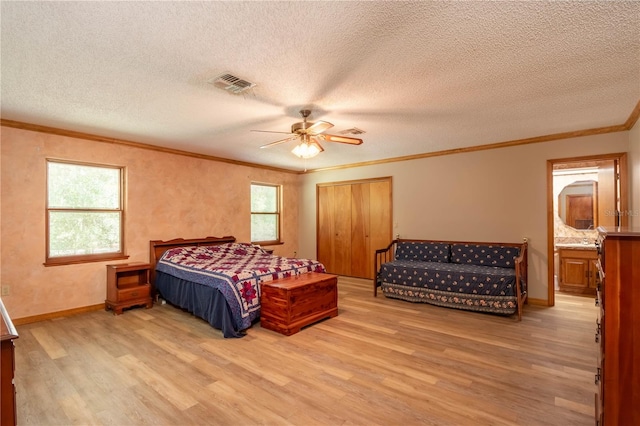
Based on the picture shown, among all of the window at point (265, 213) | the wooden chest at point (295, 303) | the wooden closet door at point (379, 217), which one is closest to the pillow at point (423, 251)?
the wooden closet door at point (379, 217)

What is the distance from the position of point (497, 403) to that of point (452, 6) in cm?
251

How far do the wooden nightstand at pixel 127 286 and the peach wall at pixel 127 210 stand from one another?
24 cm

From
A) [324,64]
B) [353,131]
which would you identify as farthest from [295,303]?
[324,64]

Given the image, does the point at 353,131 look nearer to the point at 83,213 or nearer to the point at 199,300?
the point at 199,300

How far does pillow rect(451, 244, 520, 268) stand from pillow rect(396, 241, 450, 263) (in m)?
0.14

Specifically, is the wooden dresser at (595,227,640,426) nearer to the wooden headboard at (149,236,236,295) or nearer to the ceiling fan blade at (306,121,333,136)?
the ceiling fan blade at (306,121,333,136)

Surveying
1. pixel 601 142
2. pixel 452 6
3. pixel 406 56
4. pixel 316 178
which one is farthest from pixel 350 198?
pixel 452 6

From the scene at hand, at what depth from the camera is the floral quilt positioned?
11.4ft

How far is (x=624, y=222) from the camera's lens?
388cm

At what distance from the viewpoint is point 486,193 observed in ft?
16.2

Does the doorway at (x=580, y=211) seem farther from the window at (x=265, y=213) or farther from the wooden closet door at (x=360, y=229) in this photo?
the window at (x=265, y=213)

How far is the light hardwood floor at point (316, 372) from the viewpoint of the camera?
202 centimetres

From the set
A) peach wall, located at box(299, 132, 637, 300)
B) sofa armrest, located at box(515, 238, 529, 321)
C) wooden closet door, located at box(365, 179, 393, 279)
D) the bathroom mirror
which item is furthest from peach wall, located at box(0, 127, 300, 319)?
the bathroom mirror

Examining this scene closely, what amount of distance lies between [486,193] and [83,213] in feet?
19.5
